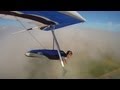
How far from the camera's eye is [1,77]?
317 cm

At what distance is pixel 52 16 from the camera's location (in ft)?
10.4

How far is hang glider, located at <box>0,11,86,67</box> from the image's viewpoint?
10.3 feet

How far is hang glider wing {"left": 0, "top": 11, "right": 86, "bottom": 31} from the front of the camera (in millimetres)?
3150

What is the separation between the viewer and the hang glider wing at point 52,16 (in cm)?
315

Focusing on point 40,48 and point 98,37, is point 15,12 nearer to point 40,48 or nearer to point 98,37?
point 40,48

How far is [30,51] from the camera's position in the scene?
3139mm

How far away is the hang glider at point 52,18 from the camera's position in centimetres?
315

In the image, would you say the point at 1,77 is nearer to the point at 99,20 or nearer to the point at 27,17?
the point at 27,17

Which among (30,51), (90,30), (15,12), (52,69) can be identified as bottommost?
(52,69)

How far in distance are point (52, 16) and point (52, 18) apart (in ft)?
0.09

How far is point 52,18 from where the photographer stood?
10.4 feet

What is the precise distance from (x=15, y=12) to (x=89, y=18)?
3.32 ft
